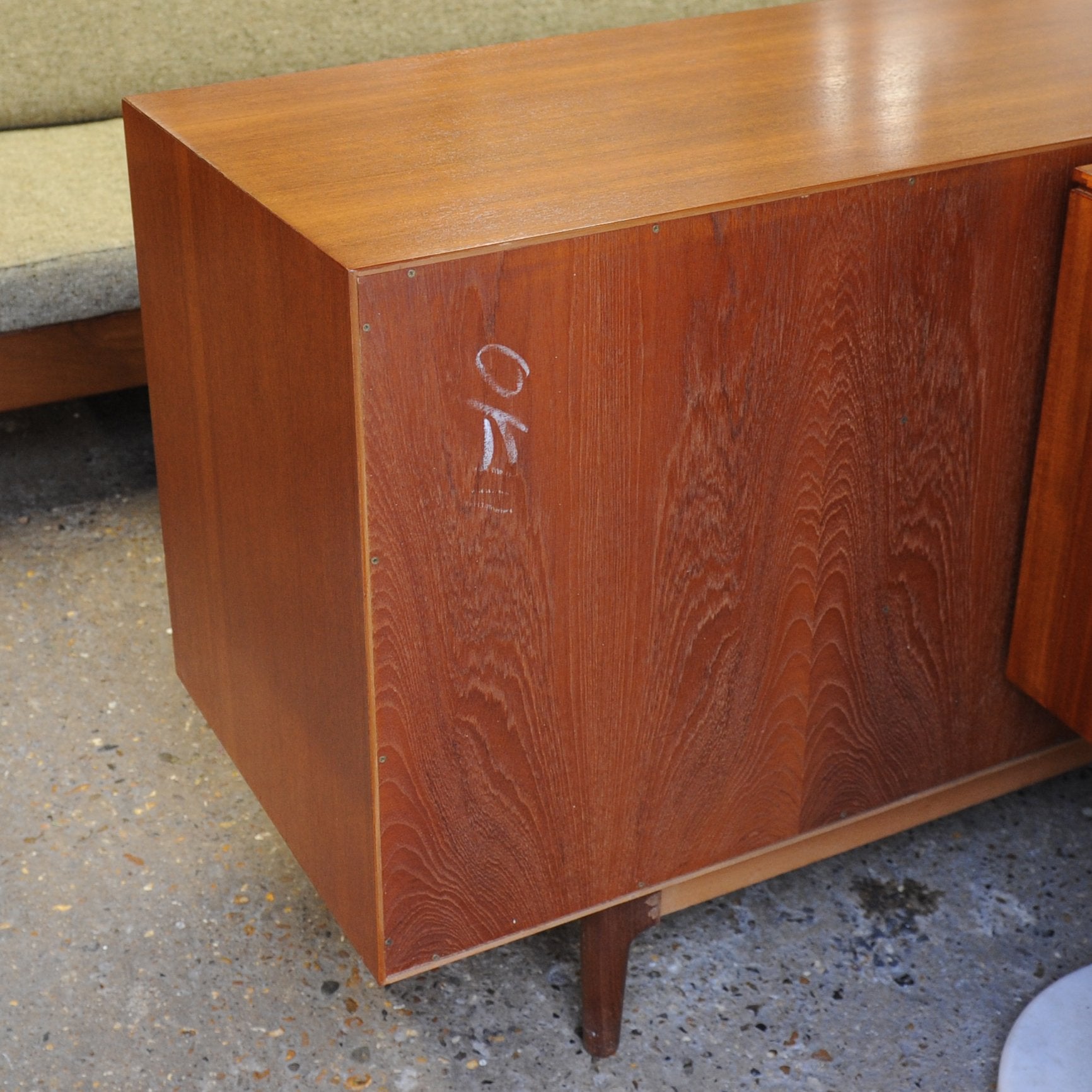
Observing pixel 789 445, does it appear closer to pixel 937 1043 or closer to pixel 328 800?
pixel 328 800

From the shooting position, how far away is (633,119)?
1155 mm

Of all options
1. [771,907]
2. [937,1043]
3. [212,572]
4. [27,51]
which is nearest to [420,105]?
[212,572]

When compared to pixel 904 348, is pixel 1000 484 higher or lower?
lower

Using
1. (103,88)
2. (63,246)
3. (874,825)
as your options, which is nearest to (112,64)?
(103,88)

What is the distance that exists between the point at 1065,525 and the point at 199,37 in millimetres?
1568

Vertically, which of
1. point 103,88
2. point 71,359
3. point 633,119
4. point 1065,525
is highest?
point 633,119

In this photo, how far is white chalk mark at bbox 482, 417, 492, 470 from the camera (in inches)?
35.2

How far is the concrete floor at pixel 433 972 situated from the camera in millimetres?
1189

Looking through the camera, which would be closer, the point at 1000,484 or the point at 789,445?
Result: the point at 789,445

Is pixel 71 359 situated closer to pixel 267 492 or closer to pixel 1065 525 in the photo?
pixel 267 492

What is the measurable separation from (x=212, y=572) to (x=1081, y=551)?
701 millimetres

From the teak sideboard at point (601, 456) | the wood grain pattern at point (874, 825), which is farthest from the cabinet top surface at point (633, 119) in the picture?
the wood grain pattern at point (874, 825)

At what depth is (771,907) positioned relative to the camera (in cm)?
135

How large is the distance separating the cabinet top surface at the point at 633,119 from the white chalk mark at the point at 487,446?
0.11m
